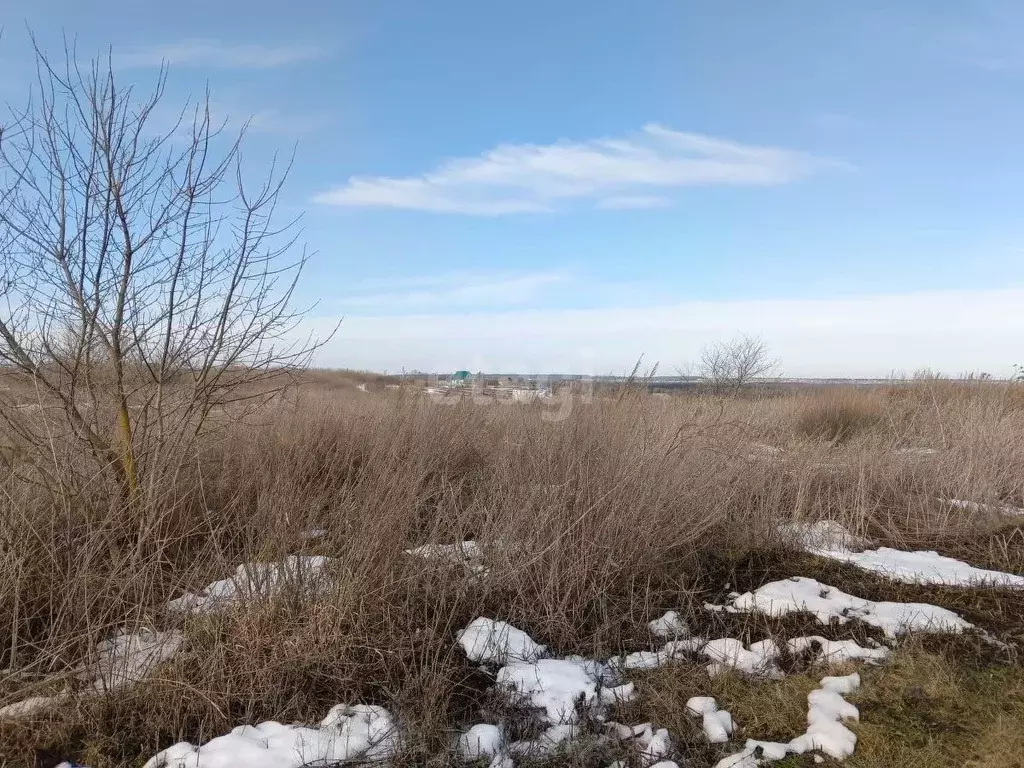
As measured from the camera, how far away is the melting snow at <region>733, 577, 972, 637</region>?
3.08 meters

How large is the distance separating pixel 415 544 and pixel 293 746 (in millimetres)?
1334

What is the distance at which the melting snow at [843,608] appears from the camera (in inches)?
121

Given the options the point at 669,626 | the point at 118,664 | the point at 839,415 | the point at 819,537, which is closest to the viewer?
the point at 118,664

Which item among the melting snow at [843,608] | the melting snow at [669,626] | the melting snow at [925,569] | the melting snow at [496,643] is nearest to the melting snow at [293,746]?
the melting snow at [496,643]

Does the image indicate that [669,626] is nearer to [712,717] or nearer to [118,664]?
[712,717]

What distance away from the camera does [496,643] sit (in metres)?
2.92

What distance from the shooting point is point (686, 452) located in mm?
4348

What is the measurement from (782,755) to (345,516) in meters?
2.35

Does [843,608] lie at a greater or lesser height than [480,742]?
greater

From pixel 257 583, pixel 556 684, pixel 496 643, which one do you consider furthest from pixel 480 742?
pixel 257 583

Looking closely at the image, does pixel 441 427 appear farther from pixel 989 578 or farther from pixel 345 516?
pixel 989 578

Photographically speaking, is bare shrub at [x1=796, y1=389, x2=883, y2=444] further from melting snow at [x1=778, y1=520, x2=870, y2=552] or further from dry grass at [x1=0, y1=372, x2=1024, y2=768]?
melting snow at [x1=778, y1=520, x2=870, y2=552]

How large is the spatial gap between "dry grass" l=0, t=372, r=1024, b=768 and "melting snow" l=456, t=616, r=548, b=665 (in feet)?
0.25

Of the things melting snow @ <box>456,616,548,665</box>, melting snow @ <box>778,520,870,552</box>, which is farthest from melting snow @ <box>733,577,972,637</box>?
melting snow @ <box>456,616,548,665</box>
